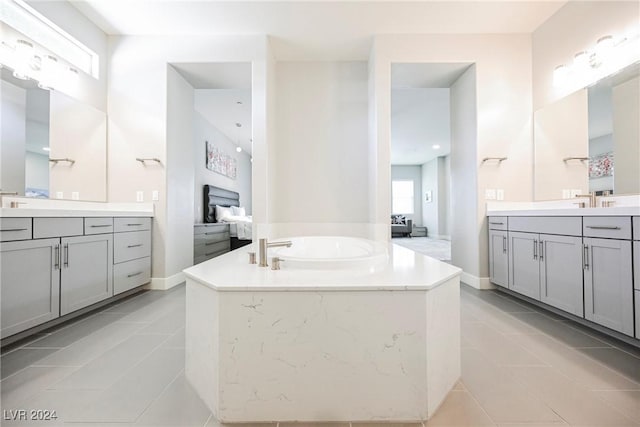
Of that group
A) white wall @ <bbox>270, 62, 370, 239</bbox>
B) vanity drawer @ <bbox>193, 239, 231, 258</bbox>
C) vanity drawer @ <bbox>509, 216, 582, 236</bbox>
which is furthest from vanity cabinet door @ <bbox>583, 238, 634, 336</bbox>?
vanity drawer @ <bbox>193, 239, 231, 258</bbox>

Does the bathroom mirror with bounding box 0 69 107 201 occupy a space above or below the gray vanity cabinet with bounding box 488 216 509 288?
above

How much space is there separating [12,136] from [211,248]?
8.69 ft

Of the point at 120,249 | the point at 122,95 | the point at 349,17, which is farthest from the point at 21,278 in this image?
the point at 349,17

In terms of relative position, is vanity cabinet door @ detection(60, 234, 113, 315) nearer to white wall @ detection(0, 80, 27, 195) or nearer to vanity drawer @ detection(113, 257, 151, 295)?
vanity drawer @ detection(113, 257, 151, 295)

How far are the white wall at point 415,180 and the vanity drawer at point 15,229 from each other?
10.3 meters

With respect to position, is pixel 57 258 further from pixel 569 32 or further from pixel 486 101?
pixel 569 32

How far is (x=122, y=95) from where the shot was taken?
312cm

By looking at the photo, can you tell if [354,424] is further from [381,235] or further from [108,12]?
[108,12]

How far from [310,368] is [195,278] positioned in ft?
2.07

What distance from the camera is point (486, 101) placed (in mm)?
3105

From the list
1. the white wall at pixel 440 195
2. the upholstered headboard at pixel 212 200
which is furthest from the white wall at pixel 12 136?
the white wall at pixel 440 195

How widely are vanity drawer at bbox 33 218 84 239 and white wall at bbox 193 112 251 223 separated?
7.71 ft

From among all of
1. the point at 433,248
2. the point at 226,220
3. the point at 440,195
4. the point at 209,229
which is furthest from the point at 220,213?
the point at 440,195

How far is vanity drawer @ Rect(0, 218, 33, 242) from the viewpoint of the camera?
5.16ft
